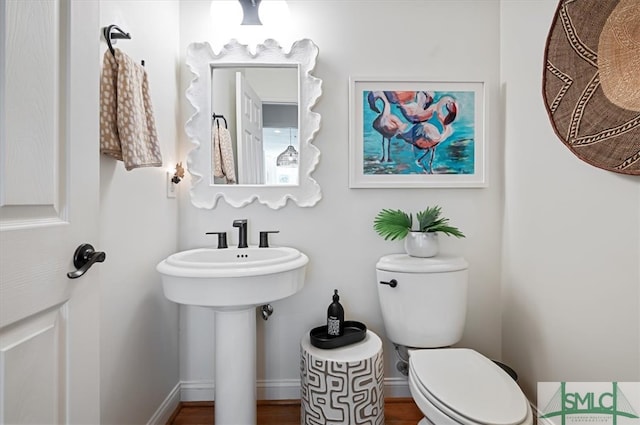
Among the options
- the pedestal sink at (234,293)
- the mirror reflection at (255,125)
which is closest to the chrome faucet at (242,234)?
the pedestal sink at (234,293)

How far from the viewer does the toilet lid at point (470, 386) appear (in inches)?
37.5

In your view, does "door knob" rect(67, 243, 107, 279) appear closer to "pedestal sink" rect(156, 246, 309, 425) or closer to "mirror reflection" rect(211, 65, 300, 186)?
"pedestal sink" rect(156, 246, 309, 425)

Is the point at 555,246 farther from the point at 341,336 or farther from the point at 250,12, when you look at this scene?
the point at 250,12

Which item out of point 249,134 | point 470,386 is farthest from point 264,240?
point 470,386

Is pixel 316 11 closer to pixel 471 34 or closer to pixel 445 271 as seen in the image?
pixel 471 34

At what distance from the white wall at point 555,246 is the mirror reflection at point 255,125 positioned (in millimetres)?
1073

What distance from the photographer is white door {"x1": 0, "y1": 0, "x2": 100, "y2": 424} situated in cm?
58

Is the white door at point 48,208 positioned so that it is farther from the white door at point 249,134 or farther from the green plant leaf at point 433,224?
the green plant leaf at point 433,224

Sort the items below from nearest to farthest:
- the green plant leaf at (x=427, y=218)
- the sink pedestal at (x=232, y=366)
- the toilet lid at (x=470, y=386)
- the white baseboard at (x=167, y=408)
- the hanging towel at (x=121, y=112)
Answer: the toilet lid at (x=470, y=386)
the hanging towel at (x=121, y=112)
the sink pedestal at (x=232, y=366)
the white baseboard at (x=167, y=408)
the green plant leaf at (x=427, y=218)

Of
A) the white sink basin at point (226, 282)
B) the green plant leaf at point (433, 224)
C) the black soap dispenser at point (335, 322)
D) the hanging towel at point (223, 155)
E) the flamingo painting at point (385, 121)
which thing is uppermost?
the flamingo painting at point (385, 121)

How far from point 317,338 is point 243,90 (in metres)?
1.26

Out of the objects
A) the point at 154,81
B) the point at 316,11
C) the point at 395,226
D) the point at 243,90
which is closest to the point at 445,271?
the point at 395,226

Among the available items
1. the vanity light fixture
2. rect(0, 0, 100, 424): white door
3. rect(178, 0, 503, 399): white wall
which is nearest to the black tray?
rect(178, 0, 503, 399): white wall

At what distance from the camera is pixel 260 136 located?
1671 millimetres
